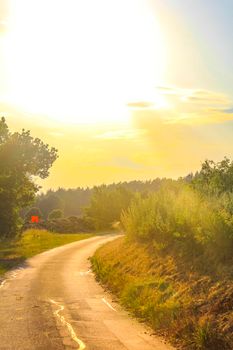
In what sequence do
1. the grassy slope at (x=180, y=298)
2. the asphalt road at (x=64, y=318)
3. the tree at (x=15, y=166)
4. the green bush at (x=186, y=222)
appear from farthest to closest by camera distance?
the tree at (x=15, y=166) < the green bush at (x=186, y=222) < the asphalt road at (x=64, y=318) < the grassy slope at (x=180, y=298)

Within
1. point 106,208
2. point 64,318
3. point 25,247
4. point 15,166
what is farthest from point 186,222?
point 106,208

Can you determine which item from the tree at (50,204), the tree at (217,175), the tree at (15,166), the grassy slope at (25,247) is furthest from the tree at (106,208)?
the tree at (50,204)

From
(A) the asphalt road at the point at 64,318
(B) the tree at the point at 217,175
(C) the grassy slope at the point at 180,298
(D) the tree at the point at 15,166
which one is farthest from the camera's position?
(D) the tree at the point at 15,166

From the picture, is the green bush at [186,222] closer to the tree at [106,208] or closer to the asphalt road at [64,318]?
the asphalt road at [64,318]

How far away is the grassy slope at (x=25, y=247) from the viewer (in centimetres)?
3566

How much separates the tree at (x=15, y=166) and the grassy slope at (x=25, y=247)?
2436mm

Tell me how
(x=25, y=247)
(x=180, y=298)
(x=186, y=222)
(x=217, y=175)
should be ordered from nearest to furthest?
1. (x=180, y=298)
2. (x=186, y=222)
3. (x=217, y=175)
4. (x=25, y=247)

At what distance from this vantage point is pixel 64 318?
1498 cm

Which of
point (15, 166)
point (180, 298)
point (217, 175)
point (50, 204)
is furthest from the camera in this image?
point (50, 204)

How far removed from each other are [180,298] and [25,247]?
35333 mm

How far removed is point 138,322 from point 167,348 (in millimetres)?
3269

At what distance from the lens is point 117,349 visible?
11406 mm

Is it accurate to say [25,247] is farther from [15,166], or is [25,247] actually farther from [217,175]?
[217,175]

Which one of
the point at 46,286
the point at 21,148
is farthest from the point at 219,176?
the point at 21,148
